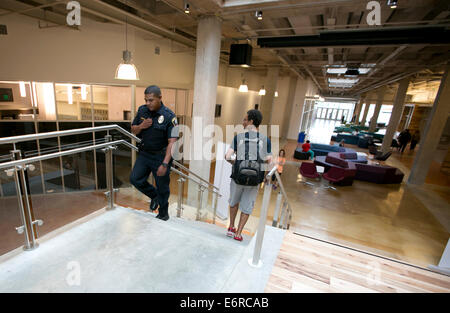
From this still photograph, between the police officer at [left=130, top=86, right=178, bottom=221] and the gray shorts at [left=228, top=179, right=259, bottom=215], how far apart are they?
2.76ft

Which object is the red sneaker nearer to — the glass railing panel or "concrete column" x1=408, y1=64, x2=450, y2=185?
the glass railing panel

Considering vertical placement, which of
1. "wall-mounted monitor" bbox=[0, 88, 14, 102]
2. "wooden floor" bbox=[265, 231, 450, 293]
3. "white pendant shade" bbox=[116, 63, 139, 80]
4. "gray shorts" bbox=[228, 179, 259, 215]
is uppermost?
"white pendant shade" bbox=[116, 63, 139, 80]

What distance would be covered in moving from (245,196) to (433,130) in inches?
393

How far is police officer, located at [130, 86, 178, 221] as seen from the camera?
2.46m

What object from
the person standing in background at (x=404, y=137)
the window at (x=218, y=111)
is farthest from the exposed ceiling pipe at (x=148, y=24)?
the person standing in background at (x=404, y=137)

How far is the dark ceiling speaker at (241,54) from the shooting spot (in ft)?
19.8

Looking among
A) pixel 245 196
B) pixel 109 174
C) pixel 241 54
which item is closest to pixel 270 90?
pixel 241 54

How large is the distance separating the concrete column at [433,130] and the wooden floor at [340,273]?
29.3 feet

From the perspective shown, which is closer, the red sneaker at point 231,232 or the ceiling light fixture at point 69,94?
the red sneaker at point 231,232

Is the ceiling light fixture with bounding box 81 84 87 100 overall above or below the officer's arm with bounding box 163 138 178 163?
above

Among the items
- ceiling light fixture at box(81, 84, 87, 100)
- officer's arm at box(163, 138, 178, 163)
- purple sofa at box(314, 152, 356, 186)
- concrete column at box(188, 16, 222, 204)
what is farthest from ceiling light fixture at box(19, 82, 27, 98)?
purple sofa at box(314, 152, 356, 186)

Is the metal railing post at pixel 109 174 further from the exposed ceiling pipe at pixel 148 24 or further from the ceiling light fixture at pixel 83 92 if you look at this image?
the ceiling light fixture at pixel 83 92

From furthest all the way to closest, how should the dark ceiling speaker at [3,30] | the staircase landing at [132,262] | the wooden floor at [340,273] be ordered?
the dark ceiling speaker at [3,30]
the wooden floor at [340,273]
the staircase landing at [132,262]
